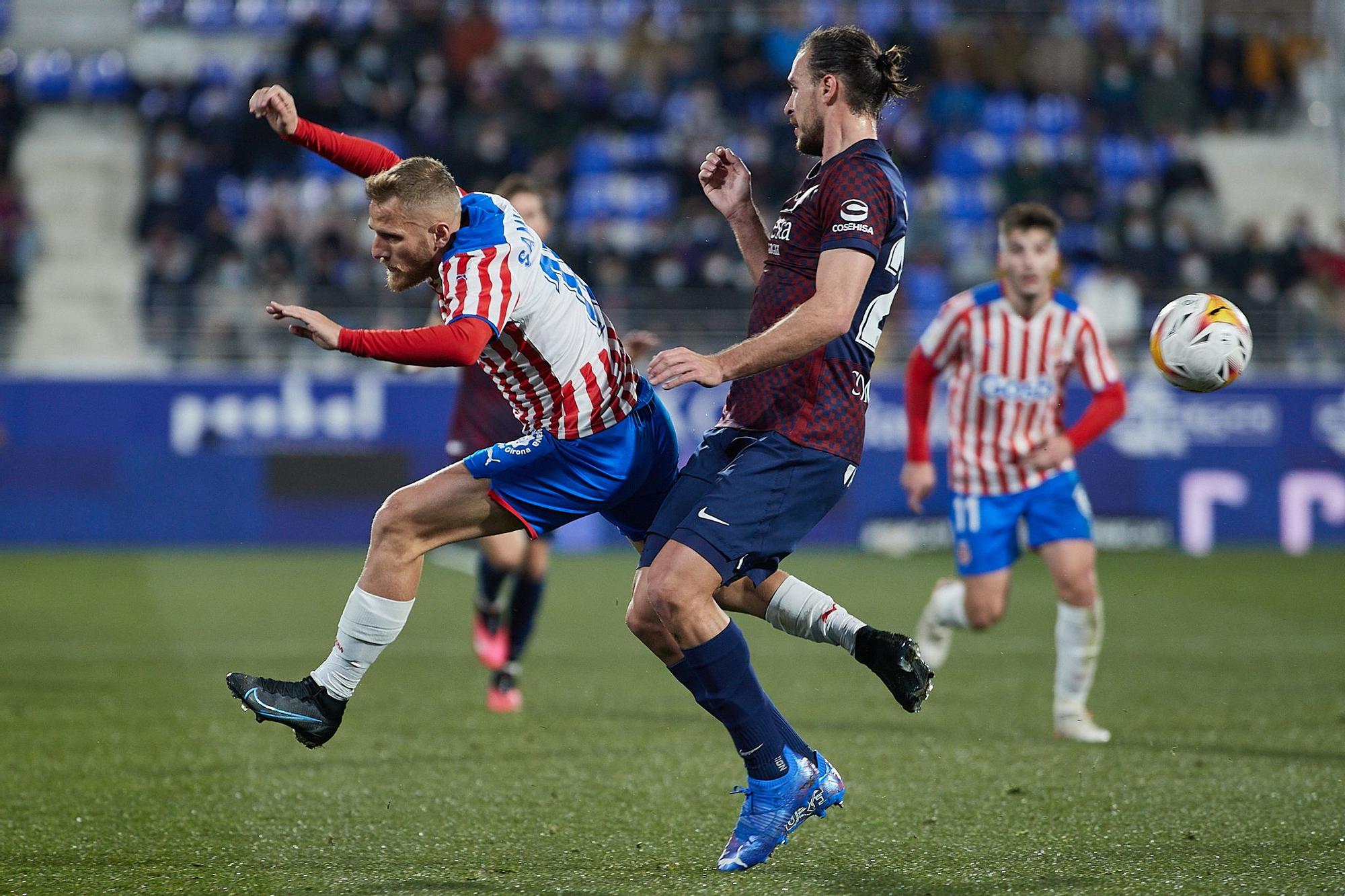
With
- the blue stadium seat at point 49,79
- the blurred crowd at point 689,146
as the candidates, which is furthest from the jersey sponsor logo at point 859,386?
the blue stadium seat at point 49,79

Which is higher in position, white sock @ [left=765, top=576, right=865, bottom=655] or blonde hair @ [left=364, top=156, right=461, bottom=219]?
blonde hair @ [left=364, top=156, right=461, bottom=219]

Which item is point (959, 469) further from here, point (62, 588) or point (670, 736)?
point (62, 588)

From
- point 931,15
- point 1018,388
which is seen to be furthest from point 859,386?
point 931,15

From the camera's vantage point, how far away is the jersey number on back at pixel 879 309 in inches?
175

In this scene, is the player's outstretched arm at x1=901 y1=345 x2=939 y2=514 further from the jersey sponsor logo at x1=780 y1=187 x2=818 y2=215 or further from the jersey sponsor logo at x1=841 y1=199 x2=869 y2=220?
the jersey sponsor logo at x1=841 y1=199 x2=869 y2=220

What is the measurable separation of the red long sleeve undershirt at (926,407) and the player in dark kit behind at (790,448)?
95.9 inches

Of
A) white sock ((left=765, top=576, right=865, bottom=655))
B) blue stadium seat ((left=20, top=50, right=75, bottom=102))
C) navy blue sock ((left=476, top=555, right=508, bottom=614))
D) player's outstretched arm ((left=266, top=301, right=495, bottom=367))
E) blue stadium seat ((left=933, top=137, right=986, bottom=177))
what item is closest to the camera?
player's outstretched arm ((left=266, top=301, right=495, bottom=367))

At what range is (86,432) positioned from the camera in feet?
50.5

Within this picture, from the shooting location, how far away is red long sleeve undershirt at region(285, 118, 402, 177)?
194 inches

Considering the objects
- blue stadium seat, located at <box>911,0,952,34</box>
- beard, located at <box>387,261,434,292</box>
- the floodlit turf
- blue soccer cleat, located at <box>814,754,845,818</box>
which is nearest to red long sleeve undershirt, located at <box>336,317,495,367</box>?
beard, located at <box>387,261,434,292</box>

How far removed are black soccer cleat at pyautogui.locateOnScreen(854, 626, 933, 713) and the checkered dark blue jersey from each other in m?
0.54

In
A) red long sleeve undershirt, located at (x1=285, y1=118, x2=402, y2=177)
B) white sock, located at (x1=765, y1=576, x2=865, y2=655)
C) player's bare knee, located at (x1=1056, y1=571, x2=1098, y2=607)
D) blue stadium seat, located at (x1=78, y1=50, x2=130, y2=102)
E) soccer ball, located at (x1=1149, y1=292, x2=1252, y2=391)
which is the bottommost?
player's bare knee, located at (x1=1056, y1=571, x2=1098, y2=607)

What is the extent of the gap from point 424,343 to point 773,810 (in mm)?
1608

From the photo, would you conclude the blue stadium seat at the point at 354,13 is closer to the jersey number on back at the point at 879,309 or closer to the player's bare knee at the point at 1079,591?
the player's bare knee at the point at 1079,591
